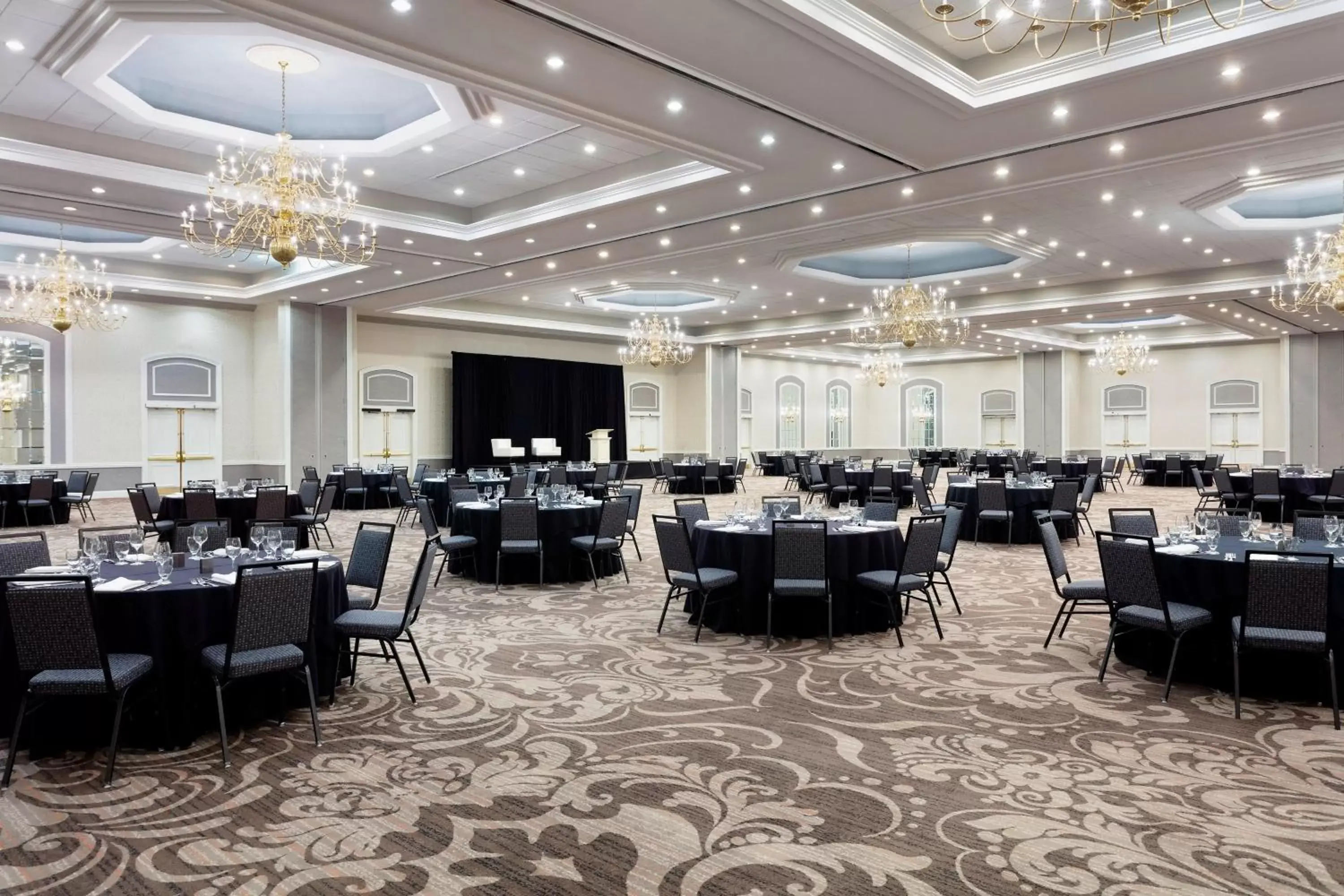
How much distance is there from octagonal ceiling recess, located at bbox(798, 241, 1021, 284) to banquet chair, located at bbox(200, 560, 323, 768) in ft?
38.1

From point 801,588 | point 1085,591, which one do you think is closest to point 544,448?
point 801,588

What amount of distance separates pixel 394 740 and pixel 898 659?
9.84 feet

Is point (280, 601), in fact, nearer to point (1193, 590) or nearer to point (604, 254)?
point (1193, 590)

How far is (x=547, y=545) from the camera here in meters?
8.21

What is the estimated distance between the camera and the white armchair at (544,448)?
21.0 m

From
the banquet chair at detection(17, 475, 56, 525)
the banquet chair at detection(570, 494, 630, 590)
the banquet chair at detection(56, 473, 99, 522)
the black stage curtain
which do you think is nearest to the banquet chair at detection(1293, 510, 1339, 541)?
the banquet chair at detection(570, 494, 630, 590)

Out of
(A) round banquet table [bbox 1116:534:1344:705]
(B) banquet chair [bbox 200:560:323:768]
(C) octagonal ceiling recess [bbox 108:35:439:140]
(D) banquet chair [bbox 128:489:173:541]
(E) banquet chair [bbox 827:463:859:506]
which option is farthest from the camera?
(E) banquet chair [bbox 827:463:859:506]

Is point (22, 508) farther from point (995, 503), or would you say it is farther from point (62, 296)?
point (995, 503)

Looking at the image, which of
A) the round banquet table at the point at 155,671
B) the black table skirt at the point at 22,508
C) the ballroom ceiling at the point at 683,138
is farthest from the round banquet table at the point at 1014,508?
the black table skirt at the point at 22,508

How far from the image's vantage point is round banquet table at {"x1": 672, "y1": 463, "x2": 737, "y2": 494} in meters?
19.2

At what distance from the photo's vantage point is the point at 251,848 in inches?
120

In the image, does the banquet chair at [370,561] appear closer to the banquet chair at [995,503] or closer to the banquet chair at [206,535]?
the banquet chair at [206,535]

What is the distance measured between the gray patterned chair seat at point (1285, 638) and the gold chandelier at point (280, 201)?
6.47 metres

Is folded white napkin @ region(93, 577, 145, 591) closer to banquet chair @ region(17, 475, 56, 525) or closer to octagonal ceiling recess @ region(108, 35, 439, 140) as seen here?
octagonal ceiling recess @ region(108, 35, 439, 140)
